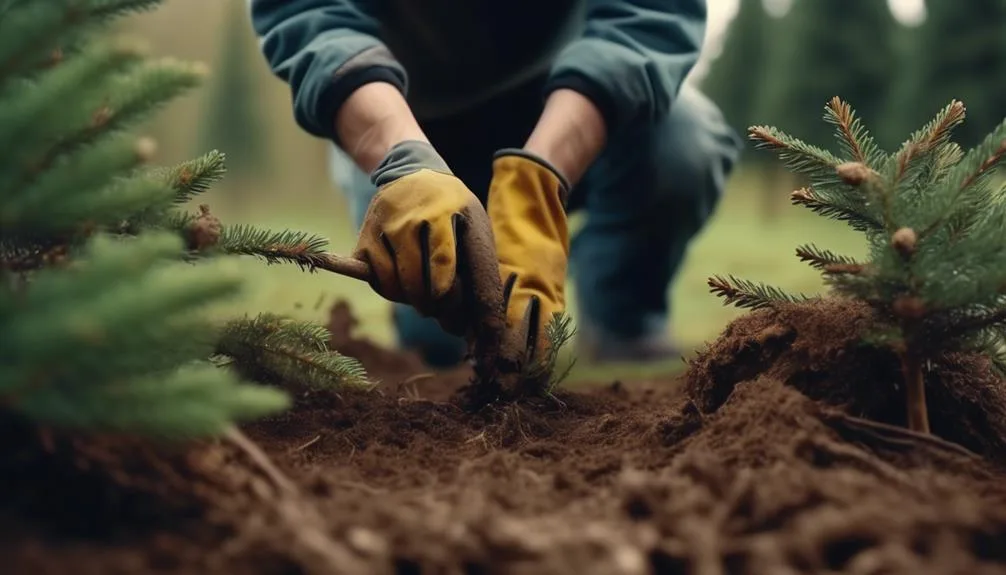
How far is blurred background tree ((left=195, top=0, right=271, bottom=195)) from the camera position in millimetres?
24766

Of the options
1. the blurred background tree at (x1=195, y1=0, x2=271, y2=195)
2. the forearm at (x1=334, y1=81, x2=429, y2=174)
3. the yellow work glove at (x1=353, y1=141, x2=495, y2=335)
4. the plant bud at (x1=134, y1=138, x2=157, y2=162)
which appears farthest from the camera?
the blurred background tree at (x1=195, y1=0, x2=271, y2=195)

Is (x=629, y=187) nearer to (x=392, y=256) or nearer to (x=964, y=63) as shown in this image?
(x=392, y=256)

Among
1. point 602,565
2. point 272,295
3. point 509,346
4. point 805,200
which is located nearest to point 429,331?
point 509,346

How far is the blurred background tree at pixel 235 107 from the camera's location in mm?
24766

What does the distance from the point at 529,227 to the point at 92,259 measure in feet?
4.08

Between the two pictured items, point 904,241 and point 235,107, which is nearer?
point 904,241

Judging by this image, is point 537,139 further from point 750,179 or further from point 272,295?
point 750,179

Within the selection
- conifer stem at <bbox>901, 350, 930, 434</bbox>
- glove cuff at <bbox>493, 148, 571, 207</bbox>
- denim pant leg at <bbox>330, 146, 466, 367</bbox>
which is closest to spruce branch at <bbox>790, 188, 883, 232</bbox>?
conifer stem at <bbox>901, 350, 930, 434</bbox>

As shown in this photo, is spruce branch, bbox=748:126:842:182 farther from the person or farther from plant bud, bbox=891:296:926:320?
the person

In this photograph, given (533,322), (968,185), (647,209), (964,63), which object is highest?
(964,63)

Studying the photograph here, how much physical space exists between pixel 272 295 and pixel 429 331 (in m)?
4.03

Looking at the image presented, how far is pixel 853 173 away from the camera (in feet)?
4.27

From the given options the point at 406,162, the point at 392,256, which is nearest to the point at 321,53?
the point at 406,162

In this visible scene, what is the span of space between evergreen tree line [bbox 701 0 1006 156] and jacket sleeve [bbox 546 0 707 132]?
11089mm
